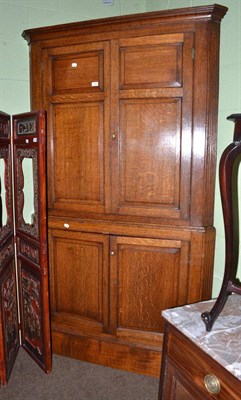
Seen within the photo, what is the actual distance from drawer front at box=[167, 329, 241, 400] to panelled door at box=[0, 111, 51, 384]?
42.3 inches

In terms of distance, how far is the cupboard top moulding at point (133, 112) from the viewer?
181cm

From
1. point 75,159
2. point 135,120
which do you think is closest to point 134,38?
point 135,120

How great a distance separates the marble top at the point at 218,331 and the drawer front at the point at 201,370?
0.03 meters

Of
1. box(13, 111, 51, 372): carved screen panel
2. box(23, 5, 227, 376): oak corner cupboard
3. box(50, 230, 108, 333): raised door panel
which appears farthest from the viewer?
box(50, 230, 108, 333): raised door panel

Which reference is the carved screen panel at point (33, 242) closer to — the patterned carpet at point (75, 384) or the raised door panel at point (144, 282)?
the patterned carpet at point (75, 384)

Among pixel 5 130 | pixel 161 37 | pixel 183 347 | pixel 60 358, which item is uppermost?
pixel 161 37

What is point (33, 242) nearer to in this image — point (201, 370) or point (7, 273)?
point (7, 273)

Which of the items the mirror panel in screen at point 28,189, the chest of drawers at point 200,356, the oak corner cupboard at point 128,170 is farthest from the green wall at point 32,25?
the chest of drawers at point 200,356

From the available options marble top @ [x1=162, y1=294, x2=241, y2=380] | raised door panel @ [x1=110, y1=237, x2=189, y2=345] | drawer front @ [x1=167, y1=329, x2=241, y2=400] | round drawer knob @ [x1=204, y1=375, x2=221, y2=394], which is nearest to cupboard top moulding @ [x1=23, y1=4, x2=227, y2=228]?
raised door panel @ [x1=110, y1=237, x2=189, y2=345]

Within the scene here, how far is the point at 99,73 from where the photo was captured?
6.51ft

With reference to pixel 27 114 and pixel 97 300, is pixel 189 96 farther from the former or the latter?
pixel 97 300

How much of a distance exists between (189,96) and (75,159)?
77cm

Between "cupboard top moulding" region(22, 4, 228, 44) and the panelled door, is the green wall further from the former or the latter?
the panelled door

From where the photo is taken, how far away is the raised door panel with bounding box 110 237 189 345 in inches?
77.9
